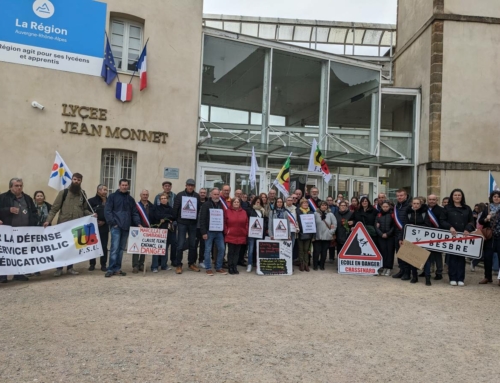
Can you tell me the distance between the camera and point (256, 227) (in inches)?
355

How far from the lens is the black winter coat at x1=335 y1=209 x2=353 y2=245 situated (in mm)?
9688

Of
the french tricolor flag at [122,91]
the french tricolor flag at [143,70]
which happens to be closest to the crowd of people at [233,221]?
the french tricolor flag at [122,91]

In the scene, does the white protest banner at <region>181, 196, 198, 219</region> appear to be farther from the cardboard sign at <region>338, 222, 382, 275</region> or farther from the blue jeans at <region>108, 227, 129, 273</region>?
the cardboard sign at <region>338, 222, 382, 275</region>

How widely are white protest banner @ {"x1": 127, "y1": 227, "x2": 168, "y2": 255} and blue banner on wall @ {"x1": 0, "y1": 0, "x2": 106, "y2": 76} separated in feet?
21.1

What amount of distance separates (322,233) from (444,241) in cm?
249

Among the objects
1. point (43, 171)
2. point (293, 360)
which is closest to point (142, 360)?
point (293, 360)

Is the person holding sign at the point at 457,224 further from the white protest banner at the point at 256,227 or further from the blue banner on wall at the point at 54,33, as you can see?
the blue banner on wall at the point at 54,33

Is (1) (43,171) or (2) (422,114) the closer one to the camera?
(1) (43,171)

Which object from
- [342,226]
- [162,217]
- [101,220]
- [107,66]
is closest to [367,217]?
[342,226]

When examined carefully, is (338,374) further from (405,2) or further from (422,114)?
(405,2)

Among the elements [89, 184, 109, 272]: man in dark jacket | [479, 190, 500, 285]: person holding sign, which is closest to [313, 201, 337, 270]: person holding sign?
[479, 190, 500, 285]: person holding sign

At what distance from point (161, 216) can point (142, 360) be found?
15.9ft

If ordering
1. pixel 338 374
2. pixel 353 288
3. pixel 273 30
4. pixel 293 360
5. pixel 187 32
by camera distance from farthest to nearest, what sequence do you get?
pixel 273 30 → pixel 187 32 → pixel 353 288 → pixel 293 360 → pixel 338 374

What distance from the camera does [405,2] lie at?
1894 centimetres
